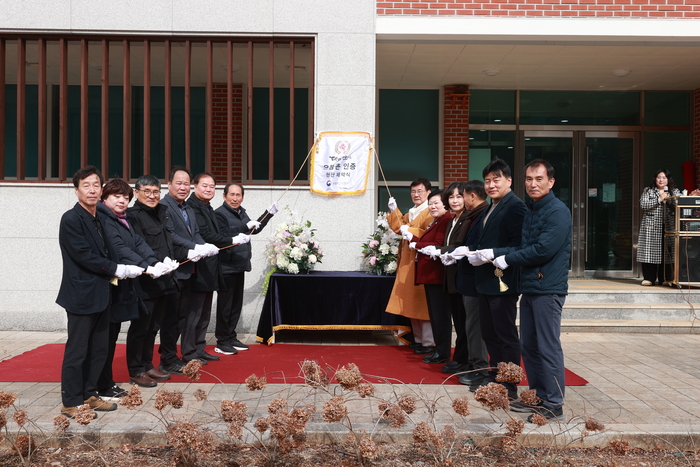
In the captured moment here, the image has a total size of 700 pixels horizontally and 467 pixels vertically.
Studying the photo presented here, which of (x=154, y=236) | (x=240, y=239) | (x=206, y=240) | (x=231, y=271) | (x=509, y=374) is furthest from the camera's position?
(x=231, y=271)

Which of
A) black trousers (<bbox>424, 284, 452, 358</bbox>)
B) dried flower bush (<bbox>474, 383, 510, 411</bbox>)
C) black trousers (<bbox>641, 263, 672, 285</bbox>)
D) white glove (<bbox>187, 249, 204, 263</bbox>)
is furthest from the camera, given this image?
black trousers (<bbox>641, 263, 672, 285</bbox>)

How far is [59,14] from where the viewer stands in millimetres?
7332

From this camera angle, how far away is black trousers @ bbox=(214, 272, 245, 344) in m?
6.13

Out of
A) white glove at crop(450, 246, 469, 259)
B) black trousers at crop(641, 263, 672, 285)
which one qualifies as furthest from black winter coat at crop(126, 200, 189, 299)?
black trousers at crop(641, 263, 672, 285)

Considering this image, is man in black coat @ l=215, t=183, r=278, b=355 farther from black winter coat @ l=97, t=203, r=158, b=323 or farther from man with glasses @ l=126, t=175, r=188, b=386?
black winter coat @ l=97, t=203, r=158, b=323

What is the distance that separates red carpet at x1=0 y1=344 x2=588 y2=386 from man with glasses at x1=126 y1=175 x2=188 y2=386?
0.29 m

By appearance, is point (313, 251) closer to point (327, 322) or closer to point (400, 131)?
point (327, 322)

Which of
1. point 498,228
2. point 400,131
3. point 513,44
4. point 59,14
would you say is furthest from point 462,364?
point 59,14

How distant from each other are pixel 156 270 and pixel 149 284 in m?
0.32

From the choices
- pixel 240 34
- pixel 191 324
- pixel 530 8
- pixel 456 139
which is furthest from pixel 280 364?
pixel 456 139

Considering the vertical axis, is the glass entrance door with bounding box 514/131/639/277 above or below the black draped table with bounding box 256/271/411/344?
above

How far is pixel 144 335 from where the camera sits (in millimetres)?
4895

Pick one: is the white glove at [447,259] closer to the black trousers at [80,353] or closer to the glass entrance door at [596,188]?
the black trousers at [80,353]

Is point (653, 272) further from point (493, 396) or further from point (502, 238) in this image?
point (493, 396)
